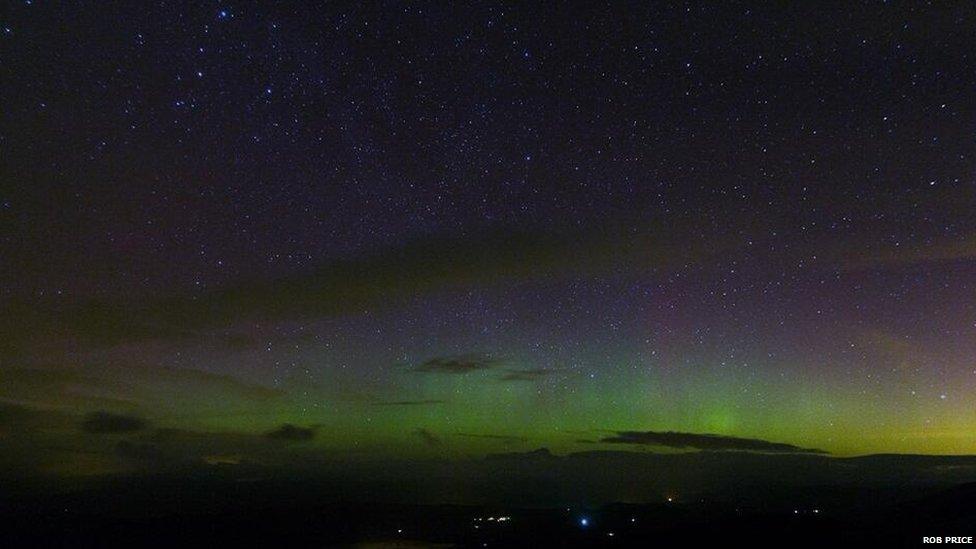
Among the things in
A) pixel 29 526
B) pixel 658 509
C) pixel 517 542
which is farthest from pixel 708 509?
pixel 29 526

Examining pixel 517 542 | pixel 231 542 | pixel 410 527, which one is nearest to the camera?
pixel 517 542

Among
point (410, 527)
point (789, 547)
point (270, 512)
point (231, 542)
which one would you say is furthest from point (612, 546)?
point (270, 512)

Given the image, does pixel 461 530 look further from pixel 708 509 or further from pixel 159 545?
pixel 708 509

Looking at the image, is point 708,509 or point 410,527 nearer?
point 410,527

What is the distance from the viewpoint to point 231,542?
1972 inches

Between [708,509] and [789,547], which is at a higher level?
[789,547]

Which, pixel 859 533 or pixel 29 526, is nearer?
pixel 859 533

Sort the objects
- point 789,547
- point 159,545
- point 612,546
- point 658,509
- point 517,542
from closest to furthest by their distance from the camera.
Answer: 1. point 789,547
2. point 612,546
3. point 517,542
4. point 159,545
5. point 658,509

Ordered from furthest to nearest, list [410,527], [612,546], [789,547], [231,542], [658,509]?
[658,509]
[410,527]
[231,542]
[612,546]
[789,547]

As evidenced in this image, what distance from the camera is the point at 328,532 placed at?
54250mm

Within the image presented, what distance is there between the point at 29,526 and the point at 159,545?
36.9m

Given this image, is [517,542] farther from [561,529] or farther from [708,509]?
[708,509]

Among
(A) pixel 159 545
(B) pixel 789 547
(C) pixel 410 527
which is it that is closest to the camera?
(B) pixel 789 547

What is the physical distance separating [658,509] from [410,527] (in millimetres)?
32544
